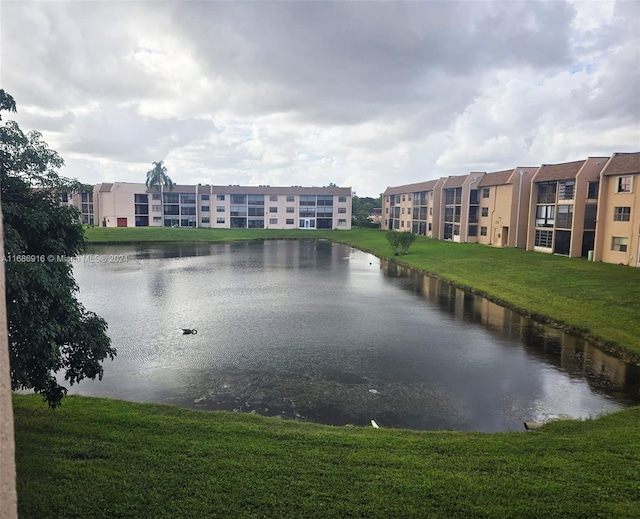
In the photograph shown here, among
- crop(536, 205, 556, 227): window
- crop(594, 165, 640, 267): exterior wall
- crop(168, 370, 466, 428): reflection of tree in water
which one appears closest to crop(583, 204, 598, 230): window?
crop(594, 165, 640, 267): exterior wall

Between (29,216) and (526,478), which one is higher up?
(29,216)

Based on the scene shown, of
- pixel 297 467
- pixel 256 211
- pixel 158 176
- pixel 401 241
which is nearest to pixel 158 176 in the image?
pixel 158 176

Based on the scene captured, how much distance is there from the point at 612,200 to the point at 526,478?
46.7 m

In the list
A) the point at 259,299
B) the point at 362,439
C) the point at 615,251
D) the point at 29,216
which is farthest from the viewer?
the point at 615,251

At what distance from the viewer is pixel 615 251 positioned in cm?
4600

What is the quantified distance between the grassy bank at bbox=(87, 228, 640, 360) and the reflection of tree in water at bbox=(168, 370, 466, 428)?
11362mm

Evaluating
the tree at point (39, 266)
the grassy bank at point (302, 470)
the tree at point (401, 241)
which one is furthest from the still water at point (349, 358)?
the tree at point (401, 241)

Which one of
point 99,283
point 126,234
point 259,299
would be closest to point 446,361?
point 259,299

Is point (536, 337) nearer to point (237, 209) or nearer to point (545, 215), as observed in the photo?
point (545, 215)

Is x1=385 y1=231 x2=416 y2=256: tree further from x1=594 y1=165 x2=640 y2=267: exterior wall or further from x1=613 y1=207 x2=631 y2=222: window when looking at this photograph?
x1=613 y1=207 x2=631 y2=222: window

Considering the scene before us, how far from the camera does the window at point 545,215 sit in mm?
56719

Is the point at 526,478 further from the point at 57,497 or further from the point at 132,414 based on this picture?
the point at 132,414

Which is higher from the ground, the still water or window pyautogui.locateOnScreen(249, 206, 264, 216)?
window pyautogui.locateOnScreen(249, 206, 264, 216)

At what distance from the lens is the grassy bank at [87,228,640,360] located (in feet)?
82.6
